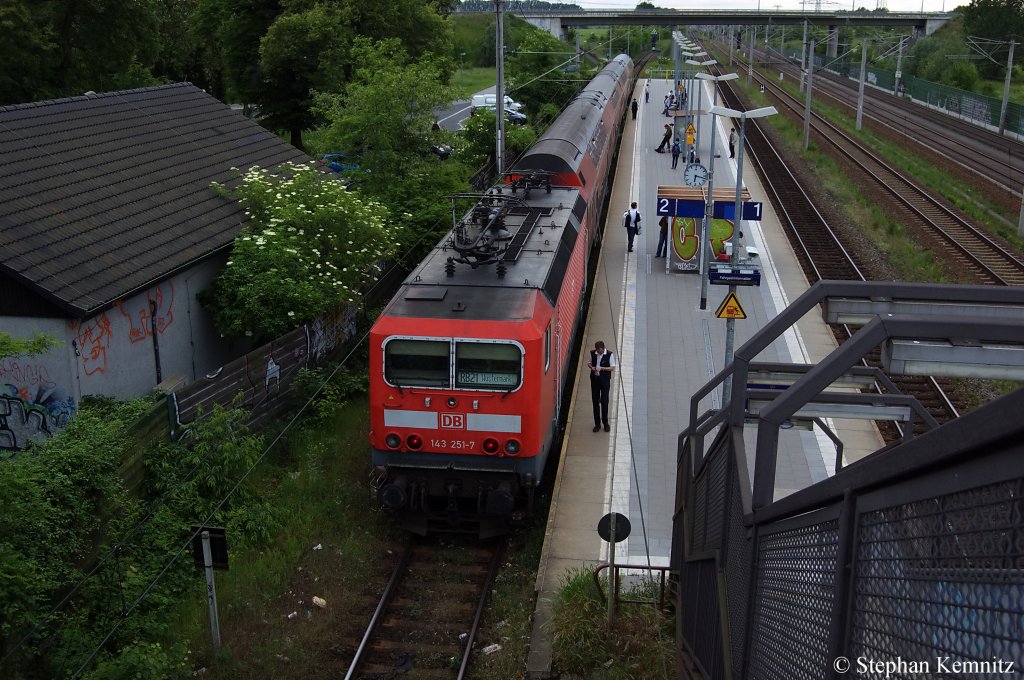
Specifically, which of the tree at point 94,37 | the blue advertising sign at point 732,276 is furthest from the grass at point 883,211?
the tree at point 94,37

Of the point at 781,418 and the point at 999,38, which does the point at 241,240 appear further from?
the point at 999,38

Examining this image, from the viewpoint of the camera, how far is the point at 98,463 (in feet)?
34.9

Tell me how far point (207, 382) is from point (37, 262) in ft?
9.24

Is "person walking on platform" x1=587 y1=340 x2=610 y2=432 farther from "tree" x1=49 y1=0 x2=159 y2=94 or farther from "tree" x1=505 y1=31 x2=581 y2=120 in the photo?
"tree" x1=505 y1=31 x2=581 y2=120

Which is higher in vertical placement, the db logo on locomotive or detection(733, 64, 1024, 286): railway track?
the db logo on locomotive

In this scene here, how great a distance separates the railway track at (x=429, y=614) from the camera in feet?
33.5

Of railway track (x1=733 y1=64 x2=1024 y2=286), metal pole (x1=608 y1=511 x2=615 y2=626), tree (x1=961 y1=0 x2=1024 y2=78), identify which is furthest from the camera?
tree (x1=961 y1=0 x2=1024 y2=78)

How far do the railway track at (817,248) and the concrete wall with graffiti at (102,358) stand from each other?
1129 centimetres

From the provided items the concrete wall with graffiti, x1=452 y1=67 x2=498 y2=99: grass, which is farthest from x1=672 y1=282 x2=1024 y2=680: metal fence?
x1=452 y1=67 x2=498 y2=99: grass

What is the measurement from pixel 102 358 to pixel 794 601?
12.4 m

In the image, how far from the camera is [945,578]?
2.18 metres

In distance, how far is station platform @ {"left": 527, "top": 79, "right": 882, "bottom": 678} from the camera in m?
12.2

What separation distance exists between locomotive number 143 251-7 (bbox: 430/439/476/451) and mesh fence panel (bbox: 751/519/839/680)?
7.97 m

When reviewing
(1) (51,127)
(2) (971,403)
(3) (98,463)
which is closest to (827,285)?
(3) (98,463)
